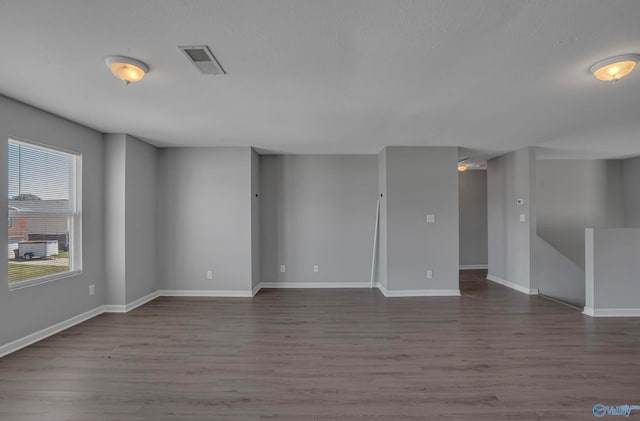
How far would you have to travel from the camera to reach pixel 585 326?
3.62 metres

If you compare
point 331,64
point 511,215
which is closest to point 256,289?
point 331,64

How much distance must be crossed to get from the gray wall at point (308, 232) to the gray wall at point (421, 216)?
2.46 feet

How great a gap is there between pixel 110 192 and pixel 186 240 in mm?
1331

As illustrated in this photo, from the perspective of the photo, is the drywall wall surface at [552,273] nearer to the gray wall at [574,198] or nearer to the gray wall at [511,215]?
the gray wall at [511,215]

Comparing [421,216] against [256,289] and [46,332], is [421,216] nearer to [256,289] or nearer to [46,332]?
[256,289]

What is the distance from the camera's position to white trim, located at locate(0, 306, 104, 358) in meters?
2.95

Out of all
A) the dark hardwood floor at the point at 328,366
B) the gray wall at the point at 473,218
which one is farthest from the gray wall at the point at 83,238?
the gray wall at the point at 473,218

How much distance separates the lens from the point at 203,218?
202 inches

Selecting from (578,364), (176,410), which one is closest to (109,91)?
(176,410)

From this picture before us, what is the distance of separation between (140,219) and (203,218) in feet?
2.96

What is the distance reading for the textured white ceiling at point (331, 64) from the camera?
168cm

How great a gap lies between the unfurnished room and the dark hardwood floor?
2cm

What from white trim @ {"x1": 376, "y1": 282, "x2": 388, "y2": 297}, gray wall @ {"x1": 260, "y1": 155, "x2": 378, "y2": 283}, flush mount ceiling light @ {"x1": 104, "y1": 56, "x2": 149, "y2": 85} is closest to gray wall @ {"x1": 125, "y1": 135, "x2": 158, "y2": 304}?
gray wall @ {"x1": 260, "y1": 155, "x2": 378, "y2": 283}

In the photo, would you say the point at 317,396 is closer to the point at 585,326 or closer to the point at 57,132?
the point at 585,326
